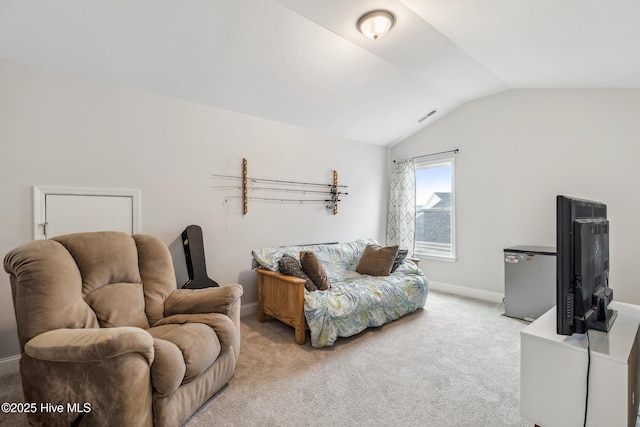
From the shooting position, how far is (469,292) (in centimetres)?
410

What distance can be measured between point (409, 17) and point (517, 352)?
2906 millimetres

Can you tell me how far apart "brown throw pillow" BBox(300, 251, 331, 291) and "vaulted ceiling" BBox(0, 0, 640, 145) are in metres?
1.77

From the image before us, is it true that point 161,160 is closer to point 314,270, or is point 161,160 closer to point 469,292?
point 314,270

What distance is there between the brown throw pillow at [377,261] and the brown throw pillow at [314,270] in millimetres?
805

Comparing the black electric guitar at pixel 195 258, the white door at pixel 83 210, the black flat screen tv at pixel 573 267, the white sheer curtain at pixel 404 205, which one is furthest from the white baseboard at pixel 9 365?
the white sheer curtain at pixel 404 205

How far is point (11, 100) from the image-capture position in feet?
7.04

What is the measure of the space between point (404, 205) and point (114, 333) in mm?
4172

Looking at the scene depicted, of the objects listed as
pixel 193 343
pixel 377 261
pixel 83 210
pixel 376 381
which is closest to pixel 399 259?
pixel 377 261

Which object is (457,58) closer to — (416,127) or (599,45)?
(599,45)

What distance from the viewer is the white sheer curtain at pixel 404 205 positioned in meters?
4.68

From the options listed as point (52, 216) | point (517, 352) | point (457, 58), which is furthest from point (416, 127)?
point (52, 216)

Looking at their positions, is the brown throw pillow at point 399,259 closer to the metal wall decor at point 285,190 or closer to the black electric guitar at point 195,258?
the metal wall decor at point 285,190

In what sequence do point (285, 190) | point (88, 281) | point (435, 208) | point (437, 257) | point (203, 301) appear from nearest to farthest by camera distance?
point (88, 281), point (203, 301), point (285, 190), point (437, 257), point (435, 208)

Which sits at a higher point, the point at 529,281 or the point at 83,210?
the point at 83,210
